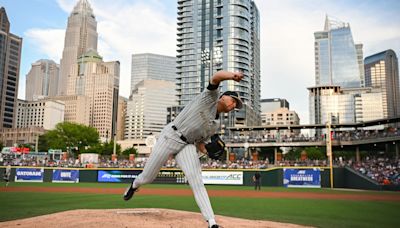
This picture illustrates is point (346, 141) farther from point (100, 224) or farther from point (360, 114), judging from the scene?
point (360, 114)

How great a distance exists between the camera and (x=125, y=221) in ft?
20.9

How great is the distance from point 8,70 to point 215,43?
8708 cm

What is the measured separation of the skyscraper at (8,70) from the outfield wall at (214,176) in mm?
123428

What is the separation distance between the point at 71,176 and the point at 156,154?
3096 cm

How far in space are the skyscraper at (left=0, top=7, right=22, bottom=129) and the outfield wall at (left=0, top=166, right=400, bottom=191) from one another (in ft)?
405

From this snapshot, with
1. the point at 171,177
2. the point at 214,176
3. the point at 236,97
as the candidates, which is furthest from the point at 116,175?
the point at 236,97

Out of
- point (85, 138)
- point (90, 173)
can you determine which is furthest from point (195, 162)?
point (85, 138)

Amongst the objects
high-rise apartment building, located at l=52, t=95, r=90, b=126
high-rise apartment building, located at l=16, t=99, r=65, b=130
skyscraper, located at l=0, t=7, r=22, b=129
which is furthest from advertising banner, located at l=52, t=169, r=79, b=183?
high-rise apartment building, located at l=52, t=95, r=90, b=126

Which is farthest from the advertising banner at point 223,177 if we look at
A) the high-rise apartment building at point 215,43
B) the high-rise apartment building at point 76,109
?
the high-rise apartment building at point 76,109

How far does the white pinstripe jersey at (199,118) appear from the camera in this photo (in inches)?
206

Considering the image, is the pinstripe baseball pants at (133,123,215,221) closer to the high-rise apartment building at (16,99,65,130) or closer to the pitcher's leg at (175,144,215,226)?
the pitcher's leg at (175,144,215,226)

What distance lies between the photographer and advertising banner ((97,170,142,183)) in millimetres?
33281

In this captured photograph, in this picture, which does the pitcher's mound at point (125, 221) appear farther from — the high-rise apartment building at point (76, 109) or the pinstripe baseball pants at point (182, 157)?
the high-rise apartment building at point (76, 109)

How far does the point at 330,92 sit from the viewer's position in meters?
186
